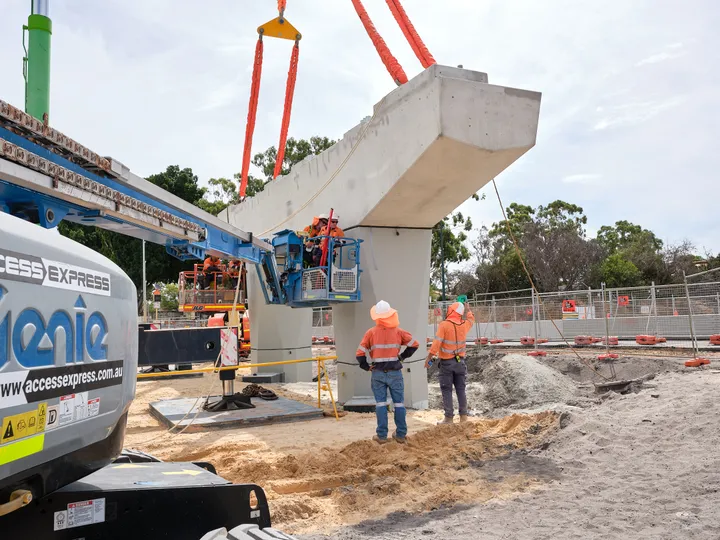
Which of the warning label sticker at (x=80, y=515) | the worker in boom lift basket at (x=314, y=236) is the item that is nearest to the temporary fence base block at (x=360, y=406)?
the worker in boom lift basket at (x=314, y=236)

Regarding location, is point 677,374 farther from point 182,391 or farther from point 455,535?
point 182,391

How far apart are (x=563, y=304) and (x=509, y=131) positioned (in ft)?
44.7

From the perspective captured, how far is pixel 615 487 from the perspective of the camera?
6250 mm


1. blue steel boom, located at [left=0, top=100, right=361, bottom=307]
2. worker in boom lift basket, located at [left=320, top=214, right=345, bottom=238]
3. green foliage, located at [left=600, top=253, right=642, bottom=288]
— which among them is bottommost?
blue steel boom, located at [left=0, top=100, right=361, bottom=307]

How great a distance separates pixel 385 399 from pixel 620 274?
3383 cm

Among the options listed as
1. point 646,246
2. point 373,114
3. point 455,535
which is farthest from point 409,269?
point 646,246

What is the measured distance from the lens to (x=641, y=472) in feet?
21.6

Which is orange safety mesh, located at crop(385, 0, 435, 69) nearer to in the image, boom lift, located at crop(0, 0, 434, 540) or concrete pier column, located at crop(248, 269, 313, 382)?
boom lift, located at crop(0, 0, 434, 540)

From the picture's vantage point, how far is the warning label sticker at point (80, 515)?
2.61 m

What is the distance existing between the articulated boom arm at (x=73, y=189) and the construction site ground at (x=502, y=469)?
10.4ft

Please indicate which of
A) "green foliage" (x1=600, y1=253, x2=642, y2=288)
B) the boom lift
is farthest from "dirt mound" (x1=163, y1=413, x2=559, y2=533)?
"green foliage" (x1=600, y1=253, x2=642, y2=288)

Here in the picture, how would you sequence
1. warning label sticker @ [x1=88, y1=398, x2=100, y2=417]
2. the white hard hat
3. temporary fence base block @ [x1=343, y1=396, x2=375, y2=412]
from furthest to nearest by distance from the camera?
temporary fence base block @ [x1=343, y1=396, x2=375, y2=412] < the white hard hat < warning label sticker @ [x1=88, y1=398, x2=100, y2=417]

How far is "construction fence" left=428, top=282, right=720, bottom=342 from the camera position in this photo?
18.5m

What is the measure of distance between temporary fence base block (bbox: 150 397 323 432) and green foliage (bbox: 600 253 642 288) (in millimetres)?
31504
